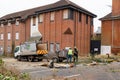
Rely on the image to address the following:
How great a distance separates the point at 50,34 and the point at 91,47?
7.97 m

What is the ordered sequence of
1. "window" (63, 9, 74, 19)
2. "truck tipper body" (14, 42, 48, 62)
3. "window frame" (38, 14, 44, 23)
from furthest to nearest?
"window frame" (38, 14, 44, 23) < "window" (63, 9, 74, 19) < "truck tipper body" (14, 42, 48, 62)

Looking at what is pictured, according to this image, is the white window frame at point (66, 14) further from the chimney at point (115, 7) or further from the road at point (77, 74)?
the road at point (77, 74)

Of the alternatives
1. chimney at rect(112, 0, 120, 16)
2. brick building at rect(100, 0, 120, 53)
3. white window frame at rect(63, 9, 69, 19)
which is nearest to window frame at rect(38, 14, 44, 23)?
white window frame at rect(63, 9, 69, 19)

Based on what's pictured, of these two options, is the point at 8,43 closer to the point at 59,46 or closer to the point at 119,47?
the point at 59,46

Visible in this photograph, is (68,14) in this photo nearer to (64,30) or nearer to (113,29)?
(64,30)

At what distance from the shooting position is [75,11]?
46.8 meters

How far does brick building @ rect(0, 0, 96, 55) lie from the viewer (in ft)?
151

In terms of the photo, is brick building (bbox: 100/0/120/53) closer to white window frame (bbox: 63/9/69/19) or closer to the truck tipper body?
white window frame (bbox: 63/9/69/19)

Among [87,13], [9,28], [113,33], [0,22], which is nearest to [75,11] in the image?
[87,13]

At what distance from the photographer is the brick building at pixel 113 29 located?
44125 mm

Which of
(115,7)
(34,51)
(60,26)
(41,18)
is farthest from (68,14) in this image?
(34,51)

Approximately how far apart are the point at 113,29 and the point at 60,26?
8.57m

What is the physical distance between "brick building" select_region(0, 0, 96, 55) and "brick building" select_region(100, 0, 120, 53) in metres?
3.77

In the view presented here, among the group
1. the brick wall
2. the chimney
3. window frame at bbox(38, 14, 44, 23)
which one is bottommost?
the brick wall
